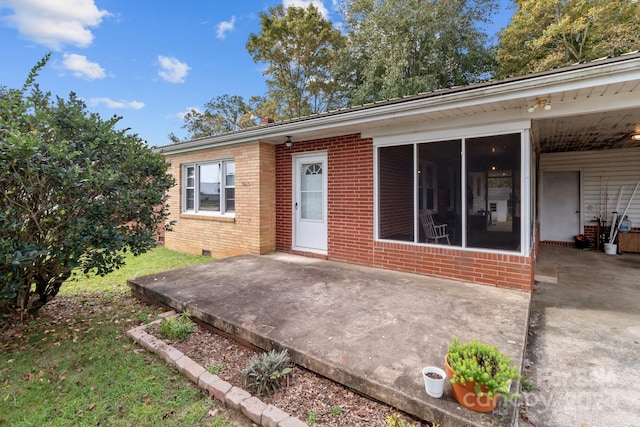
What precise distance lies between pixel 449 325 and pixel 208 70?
69.7ft

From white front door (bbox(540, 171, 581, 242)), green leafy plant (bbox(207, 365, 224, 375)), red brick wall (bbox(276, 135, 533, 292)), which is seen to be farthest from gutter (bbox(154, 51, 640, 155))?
white front door (bbox(540, 171, 581, 242))

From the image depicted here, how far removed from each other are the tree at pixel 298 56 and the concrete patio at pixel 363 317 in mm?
15992

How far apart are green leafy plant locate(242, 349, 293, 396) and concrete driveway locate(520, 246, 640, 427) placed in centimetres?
179

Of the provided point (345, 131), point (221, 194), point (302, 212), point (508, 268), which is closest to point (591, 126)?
point (508, 268)

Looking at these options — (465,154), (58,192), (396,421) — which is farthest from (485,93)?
(58,192)

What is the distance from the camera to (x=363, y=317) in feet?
11.0

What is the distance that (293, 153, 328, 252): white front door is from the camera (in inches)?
257

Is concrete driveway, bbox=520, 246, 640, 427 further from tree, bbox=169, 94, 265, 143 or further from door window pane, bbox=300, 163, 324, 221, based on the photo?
tree, bbox=169, 94, 265, 143

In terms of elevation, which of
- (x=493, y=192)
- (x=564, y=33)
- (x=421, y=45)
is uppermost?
(x=421, y=45)

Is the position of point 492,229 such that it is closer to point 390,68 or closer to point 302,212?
point 302,212

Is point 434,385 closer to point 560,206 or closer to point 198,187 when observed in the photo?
point 198,187

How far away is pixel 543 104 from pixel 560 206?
22.9 ft

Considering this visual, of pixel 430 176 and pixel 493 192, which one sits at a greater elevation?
pixel 430 176

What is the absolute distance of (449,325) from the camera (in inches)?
123
